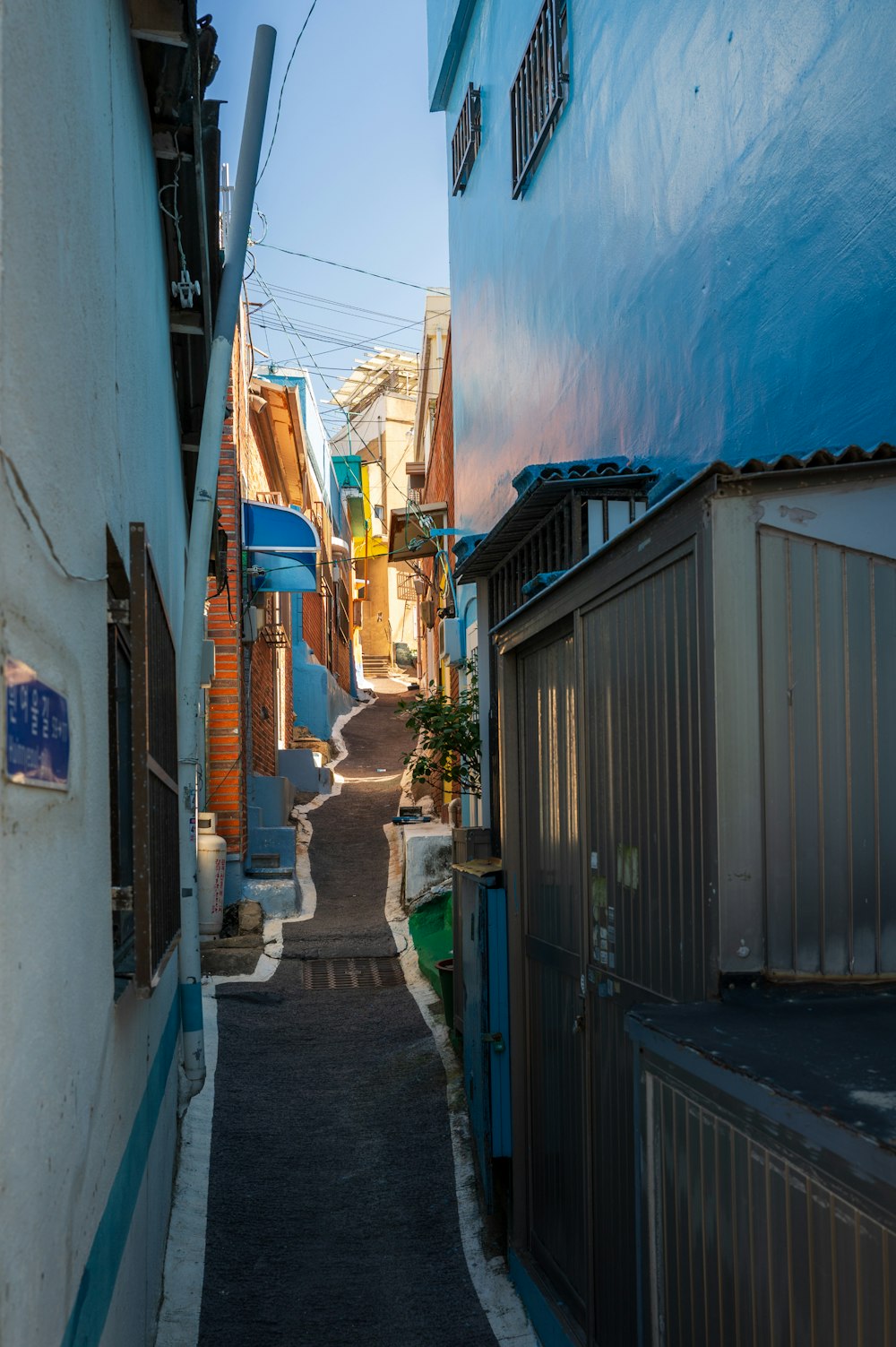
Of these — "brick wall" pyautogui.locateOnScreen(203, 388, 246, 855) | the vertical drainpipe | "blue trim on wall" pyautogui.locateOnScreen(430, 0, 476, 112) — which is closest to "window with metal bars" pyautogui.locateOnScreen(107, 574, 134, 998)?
the vertical drainpipe

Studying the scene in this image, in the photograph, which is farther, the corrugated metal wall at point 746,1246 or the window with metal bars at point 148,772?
the window with metal bars at point 148,772

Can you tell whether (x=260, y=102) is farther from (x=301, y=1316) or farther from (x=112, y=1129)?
(x=301, y=1316)

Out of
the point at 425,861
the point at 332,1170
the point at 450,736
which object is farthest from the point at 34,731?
the point at 425,861

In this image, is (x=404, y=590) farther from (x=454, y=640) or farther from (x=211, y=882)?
(x=211, y=882)

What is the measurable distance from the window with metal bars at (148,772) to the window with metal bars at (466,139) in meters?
8.10

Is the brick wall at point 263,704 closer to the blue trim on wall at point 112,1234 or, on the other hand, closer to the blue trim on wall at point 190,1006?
the blue trim on wall at point 190,1006

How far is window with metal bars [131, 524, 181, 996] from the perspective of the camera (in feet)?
10.6

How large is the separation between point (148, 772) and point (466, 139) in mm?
9670

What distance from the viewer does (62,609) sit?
2211 millimetres

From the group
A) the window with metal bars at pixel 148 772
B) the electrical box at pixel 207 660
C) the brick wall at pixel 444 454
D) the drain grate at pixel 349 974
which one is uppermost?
the brick wall at pixel 444 454

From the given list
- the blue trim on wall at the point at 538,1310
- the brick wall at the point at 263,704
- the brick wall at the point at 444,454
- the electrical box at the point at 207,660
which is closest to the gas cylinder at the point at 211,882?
the electrical box at the point at 207,660

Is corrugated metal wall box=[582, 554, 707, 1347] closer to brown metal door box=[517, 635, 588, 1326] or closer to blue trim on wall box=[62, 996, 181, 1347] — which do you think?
brown metal door box=[517, 635, 588, 1326]

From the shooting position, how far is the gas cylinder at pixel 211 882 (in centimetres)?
1047

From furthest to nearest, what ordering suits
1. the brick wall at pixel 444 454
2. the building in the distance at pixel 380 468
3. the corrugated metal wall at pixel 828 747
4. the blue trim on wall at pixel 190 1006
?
the building in the distance at pixel 380 468
the brick wall at pixel 444 454
the blue trim on wall at pixel 190 1006
the corrugated metal wall at pixel 828 747
